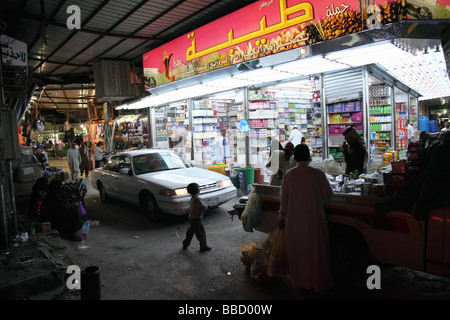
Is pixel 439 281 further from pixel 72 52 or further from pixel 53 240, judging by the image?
pixel 72 52

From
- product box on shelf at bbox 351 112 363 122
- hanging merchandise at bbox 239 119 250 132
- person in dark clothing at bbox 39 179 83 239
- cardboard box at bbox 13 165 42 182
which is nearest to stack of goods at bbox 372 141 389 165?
product box on shelf at bbox 351 112 363 122

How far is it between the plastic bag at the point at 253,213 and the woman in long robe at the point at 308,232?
1.02m

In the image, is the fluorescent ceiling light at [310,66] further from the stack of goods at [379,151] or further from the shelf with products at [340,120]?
the stack of goods at [379,151]

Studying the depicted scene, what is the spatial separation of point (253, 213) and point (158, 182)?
327 cm

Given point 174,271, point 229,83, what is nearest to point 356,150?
point 174,271

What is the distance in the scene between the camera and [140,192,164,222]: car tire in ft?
24.3

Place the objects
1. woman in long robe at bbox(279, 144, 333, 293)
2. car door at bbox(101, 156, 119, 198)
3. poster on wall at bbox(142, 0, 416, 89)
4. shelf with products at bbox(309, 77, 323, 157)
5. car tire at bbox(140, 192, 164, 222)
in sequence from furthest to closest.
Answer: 1. shelf with products at bbox(309, 77, 323, 157)
2. car door at bbox(101, 156, 119, 198)
3. car tire at bbox(140, 192, 164, 222)
4. poster on wall at bbox(142, 0, 416, 89)
5. woman in long robe at bbox(279, 144, 333, 293)

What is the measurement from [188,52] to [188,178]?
17.0 ft

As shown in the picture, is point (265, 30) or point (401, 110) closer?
point (265, 30)

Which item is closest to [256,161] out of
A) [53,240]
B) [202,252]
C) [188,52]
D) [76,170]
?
[188,52]

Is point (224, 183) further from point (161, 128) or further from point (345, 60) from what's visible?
point (161, 128)

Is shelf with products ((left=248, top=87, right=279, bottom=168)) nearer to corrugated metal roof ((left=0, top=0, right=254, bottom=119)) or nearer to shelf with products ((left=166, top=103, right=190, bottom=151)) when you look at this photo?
corrugated metal roof ((left=0, top=0, right=254, bottom=119))

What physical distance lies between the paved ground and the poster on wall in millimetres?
4515

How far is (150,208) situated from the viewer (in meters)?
7.60
